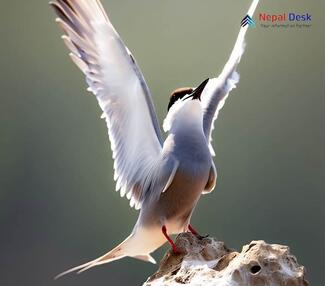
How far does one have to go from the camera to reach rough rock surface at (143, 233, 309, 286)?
0.80 metres

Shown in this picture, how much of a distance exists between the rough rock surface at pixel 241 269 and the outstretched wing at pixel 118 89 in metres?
0.32

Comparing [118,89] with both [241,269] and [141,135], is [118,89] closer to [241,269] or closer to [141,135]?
[141,135]

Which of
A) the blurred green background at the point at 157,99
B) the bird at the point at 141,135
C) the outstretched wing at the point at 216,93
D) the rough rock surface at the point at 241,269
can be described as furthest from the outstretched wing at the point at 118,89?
the blurred green background at the point at 157,99

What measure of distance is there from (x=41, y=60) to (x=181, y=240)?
3.85 ft

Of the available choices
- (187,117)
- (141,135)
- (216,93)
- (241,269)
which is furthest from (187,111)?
(241,269)

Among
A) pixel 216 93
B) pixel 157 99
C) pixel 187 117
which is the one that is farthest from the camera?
pixel 157 99

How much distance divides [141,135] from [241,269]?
53 cm

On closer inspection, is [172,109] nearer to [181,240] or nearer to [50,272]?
[181,240]

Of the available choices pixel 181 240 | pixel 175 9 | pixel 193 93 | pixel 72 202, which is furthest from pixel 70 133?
pixel 181 240

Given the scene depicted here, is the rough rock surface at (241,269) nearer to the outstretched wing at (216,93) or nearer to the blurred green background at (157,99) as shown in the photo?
the outstretched wing at (216,93)

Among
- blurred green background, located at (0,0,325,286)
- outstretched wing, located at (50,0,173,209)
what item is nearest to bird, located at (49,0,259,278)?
outstretched wing, located at (50,0,173,209)

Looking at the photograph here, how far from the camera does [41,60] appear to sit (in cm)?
193

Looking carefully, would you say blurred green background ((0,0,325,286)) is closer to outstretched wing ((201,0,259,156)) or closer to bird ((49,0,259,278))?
outstretched wing ((201,0,259,156))

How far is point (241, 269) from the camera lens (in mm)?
803
